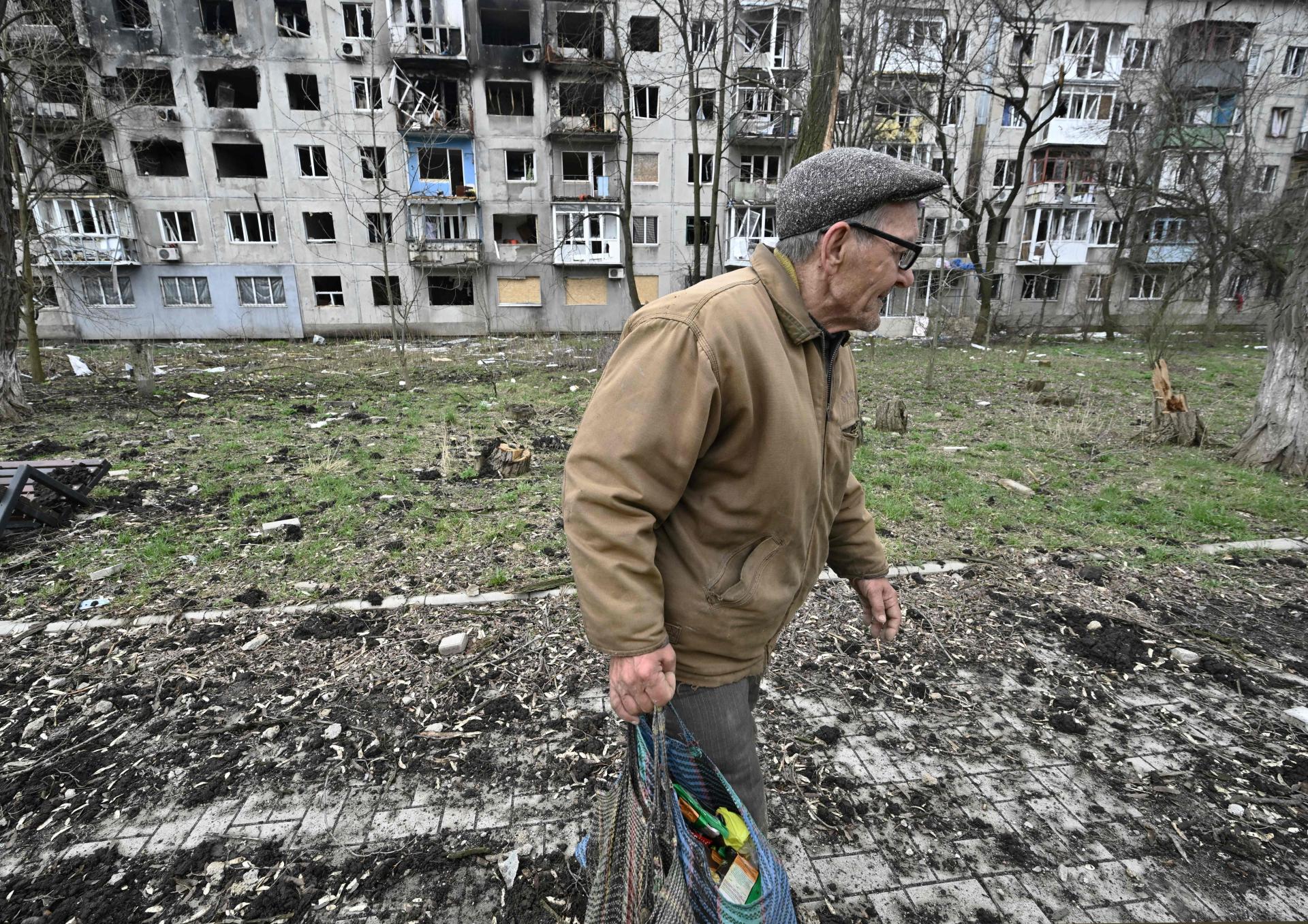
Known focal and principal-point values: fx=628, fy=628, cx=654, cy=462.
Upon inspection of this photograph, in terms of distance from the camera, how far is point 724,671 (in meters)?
1.66

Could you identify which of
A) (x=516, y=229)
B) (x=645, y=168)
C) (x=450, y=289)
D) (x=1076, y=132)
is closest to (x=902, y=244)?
(x=645, y=168)

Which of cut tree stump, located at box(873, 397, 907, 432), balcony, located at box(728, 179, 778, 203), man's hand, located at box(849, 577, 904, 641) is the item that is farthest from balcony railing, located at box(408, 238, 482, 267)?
man's hand, located at box(849, 577, 904, 641)

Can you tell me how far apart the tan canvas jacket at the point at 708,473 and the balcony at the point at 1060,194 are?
36063 mm

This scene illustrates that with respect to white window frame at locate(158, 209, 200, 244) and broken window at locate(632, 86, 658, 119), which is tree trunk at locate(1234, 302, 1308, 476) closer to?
broken window at locate(632, 86, 658, 119)

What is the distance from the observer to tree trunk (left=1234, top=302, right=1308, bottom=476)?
6410mm

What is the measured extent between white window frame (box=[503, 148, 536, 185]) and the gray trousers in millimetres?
29940

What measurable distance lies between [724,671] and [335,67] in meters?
32.2

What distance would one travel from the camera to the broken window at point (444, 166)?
89.7 ft

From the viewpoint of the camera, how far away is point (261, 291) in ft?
88.1

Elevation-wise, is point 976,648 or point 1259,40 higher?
point 1259,40

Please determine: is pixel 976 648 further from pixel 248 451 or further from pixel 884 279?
pixel 248 451

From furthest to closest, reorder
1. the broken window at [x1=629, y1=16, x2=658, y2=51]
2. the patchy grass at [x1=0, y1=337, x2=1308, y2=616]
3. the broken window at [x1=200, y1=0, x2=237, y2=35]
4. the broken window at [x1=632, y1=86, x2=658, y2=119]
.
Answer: the broken window at [x1=632, y1=86, x2=658, y2=119], the broken window at [x1=629, y1=16, x2=658, y2=51], the broken window at [x1=200, y1=0, x2=237, y2=35], the patchy grass at [x1=0, y1=337, x2=1308, y2=616]

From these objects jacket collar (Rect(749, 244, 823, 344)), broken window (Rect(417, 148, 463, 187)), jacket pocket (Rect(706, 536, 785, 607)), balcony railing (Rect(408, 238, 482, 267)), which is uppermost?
broken window (Rect(417, 148, 463, 187))

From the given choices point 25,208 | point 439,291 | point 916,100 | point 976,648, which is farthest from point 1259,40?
point 25,208
